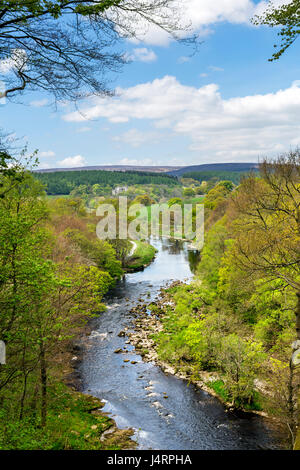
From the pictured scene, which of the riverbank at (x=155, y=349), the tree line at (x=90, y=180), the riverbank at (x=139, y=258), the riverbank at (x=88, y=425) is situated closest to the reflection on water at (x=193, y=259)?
the riverbank at (x=139, y=258)

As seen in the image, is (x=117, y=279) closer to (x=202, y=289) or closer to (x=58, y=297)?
(x=202, y=289)

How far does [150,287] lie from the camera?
3541 cm

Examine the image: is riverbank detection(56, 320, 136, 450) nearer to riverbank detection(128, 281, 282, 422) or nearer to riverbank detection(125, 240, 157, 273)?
riverbank detection(128, 281, 282, 422)

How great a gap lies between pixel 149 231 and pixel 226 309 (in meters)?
58.2

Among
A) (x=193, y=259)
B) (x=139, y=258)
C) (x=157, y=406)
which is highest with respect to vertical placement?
(x=139, y=258)

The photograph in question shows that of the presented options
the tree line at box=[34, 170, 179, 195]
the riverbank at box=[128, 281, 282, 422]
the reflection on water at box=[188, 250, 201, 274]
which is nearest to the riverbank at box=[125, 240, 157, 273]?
the reflection on water at box=[188, 250, 201, 274]

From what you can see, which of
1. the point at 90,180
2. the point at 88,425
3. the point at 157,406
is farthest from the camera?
the point at 90,180

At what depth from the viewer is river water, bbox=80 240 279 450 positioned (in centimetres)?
1305

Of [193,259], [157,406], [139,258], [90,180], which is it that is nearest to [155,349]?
[157,406]

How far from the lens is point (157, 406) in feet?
51.1

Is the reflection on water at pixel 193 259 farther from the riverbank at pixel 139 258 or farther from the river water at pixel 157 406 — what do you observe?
the river water at pixel 157 406

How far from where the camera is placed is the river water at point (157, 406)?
13047 mm

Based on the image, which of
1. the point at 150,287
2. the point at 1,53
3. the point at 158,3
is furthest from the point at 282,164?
the point at 150,287

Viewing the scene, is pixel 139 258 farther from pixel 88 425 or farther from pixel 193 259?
pixel 88 425
